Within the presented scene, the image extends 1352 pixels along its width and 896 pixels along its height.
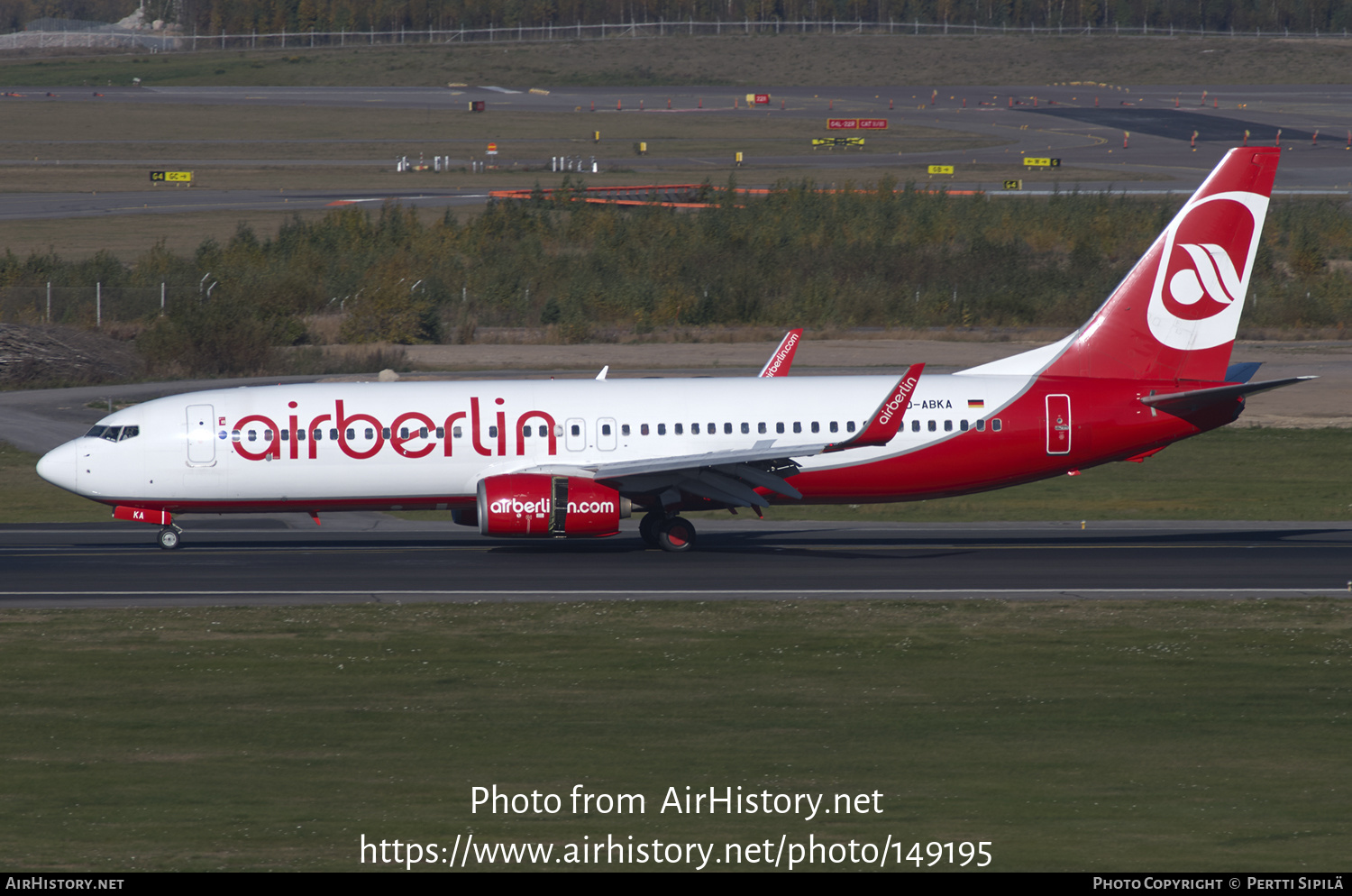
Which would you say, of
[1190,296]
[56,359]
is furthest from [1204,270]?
[56,359]

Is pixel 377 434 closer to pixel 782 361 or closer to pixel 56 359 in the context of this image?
pixel 782 361

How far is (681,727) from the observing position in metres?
19.9

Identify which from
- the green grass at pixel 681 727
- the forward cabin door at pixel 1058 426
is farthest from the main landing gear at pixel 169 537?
the forward cabin door at pixel 1058 426

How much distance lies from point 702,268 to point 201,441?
47.9 meters

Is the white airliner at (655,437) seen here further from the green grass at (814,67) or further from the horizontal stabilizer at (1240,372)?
the green grass at (814,67)

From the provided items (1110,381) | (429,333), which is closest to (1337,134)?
(429,333)

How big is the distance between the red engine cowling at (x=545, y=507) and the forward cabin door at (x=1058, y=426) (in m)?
9.90

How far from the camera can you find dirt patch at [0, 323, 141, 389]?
59.5 meters

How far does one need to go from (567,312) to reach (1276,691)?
5427cm

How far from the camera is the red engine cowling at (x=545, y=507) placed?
1270 inches

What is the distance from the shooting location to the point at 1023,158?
12325 cm

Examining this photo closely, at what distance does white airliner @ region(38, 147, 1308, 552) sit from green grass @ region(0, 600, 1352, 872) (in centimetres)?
618

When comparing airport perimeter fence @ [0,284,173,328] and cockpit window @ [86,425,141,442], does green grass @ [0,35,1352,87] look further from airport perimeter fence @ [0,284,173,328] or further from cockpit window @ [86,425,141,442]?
cockpit window @ [86,425,141,442]
